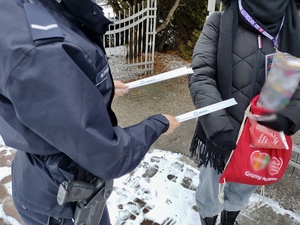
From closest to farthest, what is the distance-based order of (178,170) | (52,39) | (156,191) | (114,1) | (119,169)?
(52,39) → (119,169) → (156,191) → (178,170) → (114,1)

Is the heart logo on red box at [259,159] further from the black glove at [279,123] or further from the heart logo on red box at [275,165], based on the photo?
the black glove at [279,123]

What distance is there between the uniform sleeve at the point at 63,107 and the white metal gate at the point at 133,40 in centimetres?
387

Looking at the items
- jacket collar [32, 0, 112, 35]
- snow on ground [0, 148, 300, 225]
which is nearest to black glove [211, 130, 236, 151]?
jacket collar [32, 0, 112, 35]

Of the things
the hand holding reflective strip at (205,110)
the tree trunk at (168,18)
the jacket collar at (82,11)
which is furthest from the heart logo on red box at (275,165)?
the tree trunk at (168,18)

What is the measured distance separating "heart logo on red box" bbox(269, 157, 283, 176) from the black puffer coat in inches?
8.3

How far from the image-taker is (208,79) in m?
1.77

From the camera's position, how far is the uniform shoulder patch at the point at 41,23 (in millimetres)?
923

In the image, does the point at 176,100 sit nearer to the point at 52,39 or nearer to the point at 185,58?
the point at 185,58

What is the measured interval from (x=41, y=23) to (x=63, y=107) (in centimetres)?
28

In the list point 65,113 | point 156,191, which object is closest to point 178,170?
point 156,191

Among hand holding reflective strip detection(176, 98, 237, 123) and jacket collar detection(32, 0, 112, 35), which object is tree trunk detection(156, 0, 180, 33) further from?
jacket collar detection(32, 0, 112, 35)

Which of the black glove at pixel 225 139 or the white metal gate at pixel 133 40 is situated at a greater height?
the black glove at pixel 225 139

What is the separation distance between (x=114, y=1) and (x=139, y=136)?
446 cm

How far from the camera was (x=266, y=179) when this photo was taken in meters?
1.80
